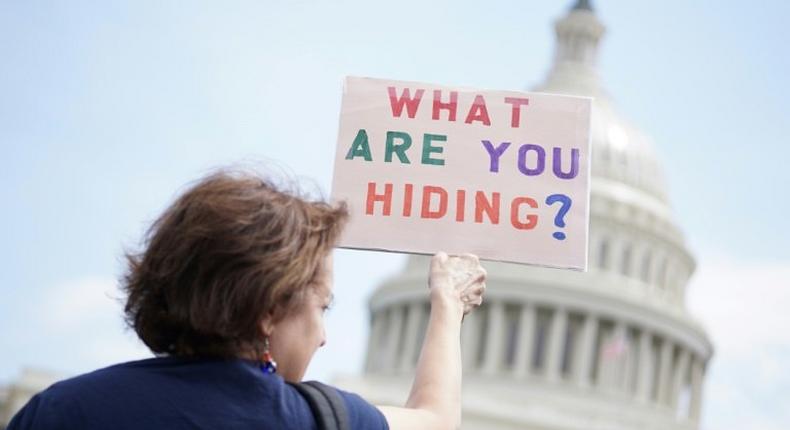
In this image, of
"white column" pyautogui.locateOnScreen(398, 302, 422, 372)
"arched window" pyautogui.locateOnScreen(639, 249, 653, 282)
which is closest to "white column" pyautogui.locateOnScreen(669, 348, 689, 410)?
"arched window" pyautogui.locateOnScreen(639, 249, 653, 282)

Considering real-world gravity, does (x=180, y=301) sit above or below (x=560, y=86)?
below

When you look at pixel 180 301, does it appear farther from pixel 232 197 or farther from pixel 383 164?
pixel 383 164

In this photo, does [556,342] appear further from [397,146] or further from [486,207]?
[486,207]

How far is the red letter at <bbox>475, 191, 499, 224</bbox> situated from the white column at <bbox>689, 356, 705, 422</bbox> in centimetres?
8813

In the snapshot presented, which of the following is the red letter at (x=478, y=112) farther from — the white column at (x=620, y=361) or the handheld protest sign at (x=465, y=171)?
the white column at (x=620, y=361)

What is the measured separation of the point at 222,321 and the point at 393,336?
87.2 meters

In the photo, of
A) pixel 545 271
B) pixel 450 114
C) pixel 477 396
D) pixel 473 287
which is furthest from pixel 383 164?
pixel 545 271

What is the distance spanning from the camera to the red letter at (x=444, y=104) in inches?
246

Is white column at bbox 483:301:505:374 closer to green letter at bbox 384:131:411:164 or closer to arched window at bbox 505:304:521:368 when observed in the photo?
arched window at bbox 505:304:521:368

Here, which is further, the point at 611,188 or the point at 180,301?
the point at 611,188

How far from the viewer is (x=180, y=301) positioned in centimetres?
420

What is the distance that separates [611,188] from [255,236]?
8950cm

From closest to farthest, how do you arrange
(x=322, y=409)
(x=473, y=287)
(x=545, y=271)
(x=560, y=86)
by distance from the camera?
(x=322, y=409) → (x=473, y=287) → (x=545, y=271) → (x=560, y=86)

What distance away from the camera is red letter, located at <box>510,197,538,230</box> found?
19.7ft
